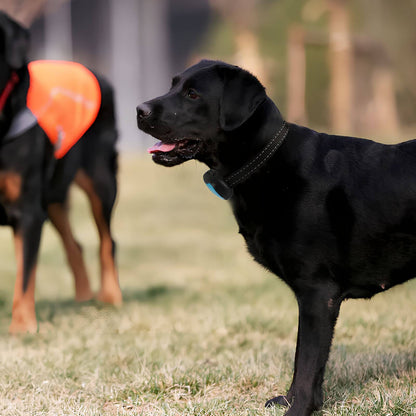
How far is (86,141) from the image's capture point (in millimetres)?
5457

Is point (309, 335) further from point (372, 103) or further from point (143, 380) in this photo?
point (372, 103)

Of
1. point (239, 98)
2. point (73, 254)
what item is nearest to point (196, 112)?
point (239, 98)


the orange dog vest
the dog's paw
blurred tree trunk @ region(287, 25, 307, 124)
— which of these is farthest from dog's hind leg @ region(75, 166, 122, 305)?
blurred tree trunk @ region(287, 25, 307, 124)

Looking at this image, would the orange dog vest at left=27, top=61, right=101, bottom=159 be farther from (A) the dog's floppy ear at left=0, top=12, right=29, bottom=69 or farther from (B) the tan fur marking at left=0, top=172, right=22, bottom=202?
(B) the tan fur marking at left=0, top=172, right=22, bottom=202

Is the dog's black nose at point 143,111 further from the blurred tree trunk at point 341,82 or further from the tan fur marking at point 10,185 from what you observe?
the blurred tree trunk at point 341,82

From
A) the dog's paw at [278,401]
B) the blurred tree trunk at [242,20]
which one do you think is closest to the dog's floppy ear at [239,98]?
the dog's paw at [278,401]

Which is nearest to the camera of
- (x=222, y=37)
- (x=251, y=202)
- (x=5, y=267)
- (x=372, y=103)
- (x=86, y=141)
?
(x=251, y=202)

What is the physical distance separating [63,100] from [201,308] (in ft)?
6.23

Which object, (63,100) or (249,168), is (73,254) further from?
(249,168)

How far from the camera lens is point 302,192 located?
2.88m

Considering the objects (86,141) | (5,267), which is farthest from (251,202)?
(5,267)

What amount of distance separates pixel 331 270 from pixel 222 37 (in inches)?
837

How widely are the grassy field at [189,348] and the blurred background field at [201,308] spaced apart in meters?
0.01

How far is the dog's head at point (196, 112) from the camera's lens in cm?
295
